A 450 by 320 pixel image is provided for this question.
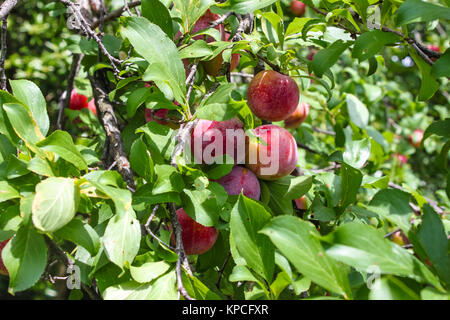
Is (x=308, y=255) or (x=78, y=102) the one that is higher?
(x=308, y=255)

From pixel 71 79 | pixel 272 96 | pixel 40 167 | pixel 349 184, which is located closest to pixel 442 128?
pixel 349 184

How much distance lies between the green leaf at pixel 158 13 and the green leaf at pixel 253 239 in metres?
0.39

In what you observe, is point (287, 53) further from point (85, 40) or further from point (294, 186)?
point (85, 40)

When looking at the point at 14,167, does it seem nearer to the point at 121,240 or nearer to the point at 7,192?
the point at 7,192

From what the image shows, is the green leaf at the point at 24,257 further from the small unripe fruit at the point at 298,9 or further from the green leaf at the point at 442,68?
the small unripe fruit at the point at 298,9

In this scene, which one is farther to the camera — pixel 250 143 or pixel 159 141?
pixel 250 143

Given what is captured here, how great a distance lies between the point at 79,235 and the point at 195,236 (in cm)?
23

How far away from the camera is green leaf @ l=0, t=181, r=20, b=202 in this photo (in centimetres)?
53

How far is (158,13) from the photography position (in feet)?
2.49

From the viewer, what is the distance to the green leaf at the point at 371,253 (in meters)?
0.45

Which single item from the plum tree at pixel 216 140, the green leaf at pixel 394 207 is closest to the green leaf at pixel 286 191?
the plum tree at pixel 216 140

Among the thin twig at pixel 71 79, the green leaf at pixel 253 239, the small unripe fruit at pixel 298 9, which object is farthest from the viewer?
the small unripe fruit at pixel 298 9

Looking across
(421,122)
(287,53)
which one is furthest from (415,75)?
(287,53)
